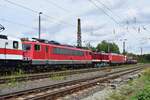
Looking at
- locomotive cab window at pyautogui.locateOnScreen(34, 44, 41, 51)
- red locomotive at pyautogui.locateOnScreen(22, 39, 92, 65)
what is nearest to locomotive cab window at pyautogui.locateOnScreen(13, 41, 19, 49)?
red locomotive at pyautogui.locateOnScreen(22, 39, 92, 65)

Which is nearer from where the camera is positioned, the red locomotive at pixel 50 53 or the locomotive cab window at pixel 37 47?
the red locomotive at pixel 50 53

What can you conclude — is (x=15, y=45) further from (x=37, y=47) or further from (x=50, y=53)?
(x=50, y=53)

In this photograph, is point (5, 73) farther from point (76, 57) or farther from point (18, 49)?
point (76, 57)

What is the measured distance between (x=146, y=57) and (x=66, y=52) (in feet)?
369

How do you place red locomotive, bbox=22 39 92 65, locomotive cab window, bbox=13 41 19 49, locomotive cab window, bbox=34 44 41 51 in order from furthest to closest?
locomotive cab window, bbox=34 44 41 51, red locomotive, bbox=22 39 92 65, locomotive cab window, bbox=13 41 19 49

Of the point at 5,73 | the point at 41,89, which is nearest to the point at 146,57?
the point at 5,73

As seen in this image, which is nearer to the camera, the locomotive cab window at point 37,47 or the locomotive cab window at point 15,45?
the locomotive cab window at point 15,45

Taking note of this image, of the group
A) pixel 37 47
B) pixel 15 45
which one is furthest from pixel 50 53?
pixel 15 45

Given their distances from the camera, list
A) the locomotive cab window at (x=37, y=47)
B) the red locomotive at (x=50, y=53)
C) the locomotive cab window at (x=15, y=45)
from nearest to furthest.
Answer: the locomotive cab window at (x=15, y=45)
the red locomotive at (x=50, y=53)
the locomotive cab window at (x=37, y=47)

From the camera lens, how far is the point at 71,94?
1648 centimetres

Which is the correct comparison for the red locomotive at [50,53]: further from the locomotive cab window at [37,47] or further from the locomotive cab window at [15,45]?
the locomotive cab window at [15,45]

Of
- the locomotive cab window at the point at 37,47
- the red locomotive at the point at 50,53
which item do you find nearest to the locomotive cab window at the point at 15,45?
the red locomotive at the point at 50,53

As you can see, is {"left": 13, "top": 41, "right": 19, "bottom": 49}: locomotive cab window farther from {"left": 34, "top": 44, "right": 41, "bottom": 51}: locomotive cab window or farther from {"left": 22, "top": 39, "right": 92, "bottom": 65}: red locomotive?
{"left": 34, "top": 44, "right": 41, "bottom": 51}: locomotive cab window

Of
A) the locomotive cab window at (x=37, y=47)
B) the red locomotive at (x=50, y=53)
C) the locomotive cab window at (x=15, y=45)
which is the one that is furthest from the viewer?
the locomotive cab window at (x=37, y=47)
